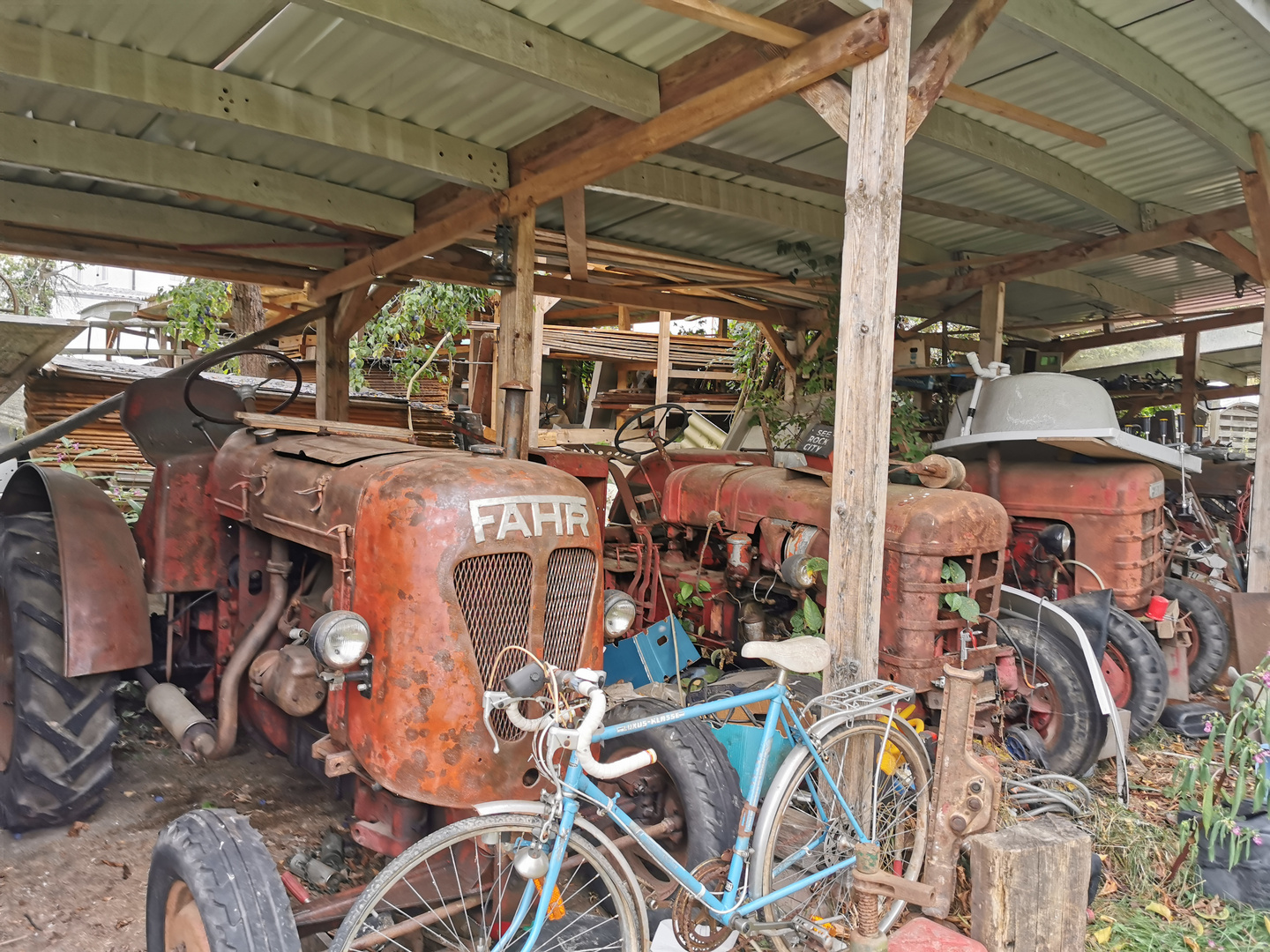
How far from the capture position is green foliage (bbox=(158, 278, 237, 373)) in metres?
9.65

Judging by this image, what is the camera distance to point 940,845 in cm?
263

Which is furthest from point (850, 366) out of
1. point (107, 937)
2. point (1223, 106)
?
point (1223, 106)

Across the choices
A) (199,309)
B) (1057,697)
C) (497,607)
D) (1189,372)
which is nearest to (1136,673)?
(1057,697)

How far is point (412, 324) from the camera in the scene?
11055 mm

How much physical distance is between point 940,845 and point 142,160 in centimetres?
474

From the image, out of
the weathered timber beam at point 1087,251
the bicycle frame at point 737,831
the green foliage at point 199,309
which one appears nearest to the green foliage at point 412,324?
the green foliage at point 199,309

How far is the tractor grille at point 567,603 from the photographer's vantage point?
231 centimetres

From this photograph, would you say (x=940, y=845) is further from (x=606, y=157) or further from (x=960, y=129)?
(x=960, y=129)

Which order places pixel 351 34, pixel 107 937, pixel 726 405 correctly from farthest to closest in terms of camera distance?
1. pixel 726 405
2. pixel 351 34
3. pixel 107 937

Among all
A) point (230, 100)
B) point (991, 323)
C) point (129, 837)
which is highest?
point (230, 100)

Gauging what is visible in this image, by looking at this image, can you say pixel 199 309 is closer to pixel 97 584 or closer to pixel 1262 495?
pixel 97 584

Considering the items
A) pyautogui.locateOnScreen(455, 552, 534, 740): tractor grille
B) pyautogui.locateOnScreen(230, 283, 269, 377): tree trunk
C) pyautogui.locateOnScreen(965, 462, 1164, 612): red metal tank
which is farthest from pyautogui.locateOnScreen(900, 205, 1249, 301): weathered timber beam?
pyautogui.locateOnScreen(230, 283, 269, 377): tree trunk

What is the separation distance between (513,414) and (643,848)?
1544 millimetres

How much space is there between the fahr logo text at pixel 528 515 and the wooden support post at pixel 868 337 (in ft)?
3.20
